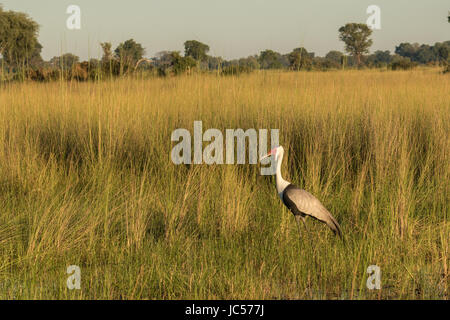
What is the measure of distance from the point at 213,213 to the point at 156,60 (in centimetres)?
267

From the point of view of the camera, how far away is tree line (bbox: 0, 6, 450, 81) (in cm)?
535

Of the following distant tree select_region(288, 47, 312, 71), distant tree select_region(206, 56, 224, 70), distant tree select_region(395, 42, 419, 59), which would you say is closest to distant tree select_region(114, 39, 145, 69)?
distant tree select_region(206, 56, 224, 70)

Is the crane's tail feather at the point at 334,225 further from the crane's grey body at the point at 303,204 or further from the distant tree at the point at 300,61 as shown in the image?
the distant tree at the point at 300,61

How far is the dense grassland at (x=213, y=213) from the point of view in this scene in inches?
101

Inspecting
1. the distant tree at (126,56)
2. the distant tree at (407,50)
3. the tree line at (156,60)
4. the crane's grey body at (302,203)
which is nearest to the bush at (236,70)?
the tree line at (156,60)

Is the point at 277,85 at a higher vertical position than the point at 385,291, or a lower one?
higher

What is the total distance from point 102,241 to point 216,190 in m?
1.02

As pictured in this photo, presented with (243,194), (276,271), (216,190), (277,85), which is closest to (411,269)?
(276,271)

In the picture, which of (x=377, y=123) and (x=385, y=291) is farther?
(x=377, y=123)

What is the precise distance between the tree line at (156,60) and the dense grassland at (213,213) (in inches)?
15.5

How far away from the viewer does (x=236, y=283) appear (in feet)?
7.90

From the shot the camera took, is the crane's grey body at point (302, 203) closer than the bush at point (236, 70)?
Yes

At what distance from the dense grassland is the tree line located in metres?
0.39
